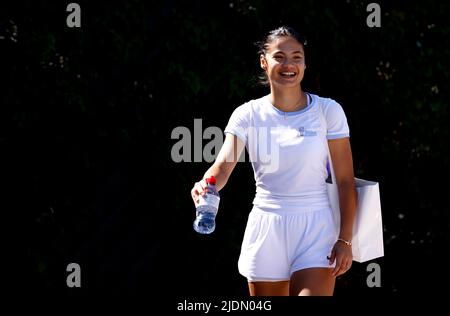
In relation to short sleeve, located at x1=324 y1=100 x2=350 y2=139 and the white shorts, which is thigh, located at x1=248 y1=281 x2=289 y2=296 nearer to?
the white shorts

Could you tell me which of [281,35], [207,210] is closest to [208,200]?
[207,210]

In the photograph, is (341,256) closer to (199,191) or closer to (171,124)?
(199,191)

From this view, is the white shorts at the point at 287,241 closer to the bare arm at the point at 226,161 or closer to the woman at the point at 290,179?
the woman at the point at 290,179

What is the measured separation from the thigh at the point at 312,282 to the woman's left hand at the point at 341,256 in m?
0.05

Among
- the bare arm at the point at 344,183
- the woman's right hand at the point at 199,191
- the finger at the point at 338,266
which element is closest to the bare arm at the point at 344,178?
the bare arm at the point at 344,183

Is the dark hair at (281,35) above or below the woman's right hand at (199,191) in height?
above

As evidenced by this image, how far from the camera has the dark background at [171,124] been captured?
547 cm

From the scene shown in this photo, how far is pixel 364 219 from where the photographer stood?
374cm

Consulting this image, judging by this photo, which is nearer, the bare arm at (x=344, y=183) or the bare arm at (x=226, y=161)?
the bare arm at (x=344, y=183)

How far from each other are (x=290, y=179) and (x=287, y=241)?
0.90 feet
